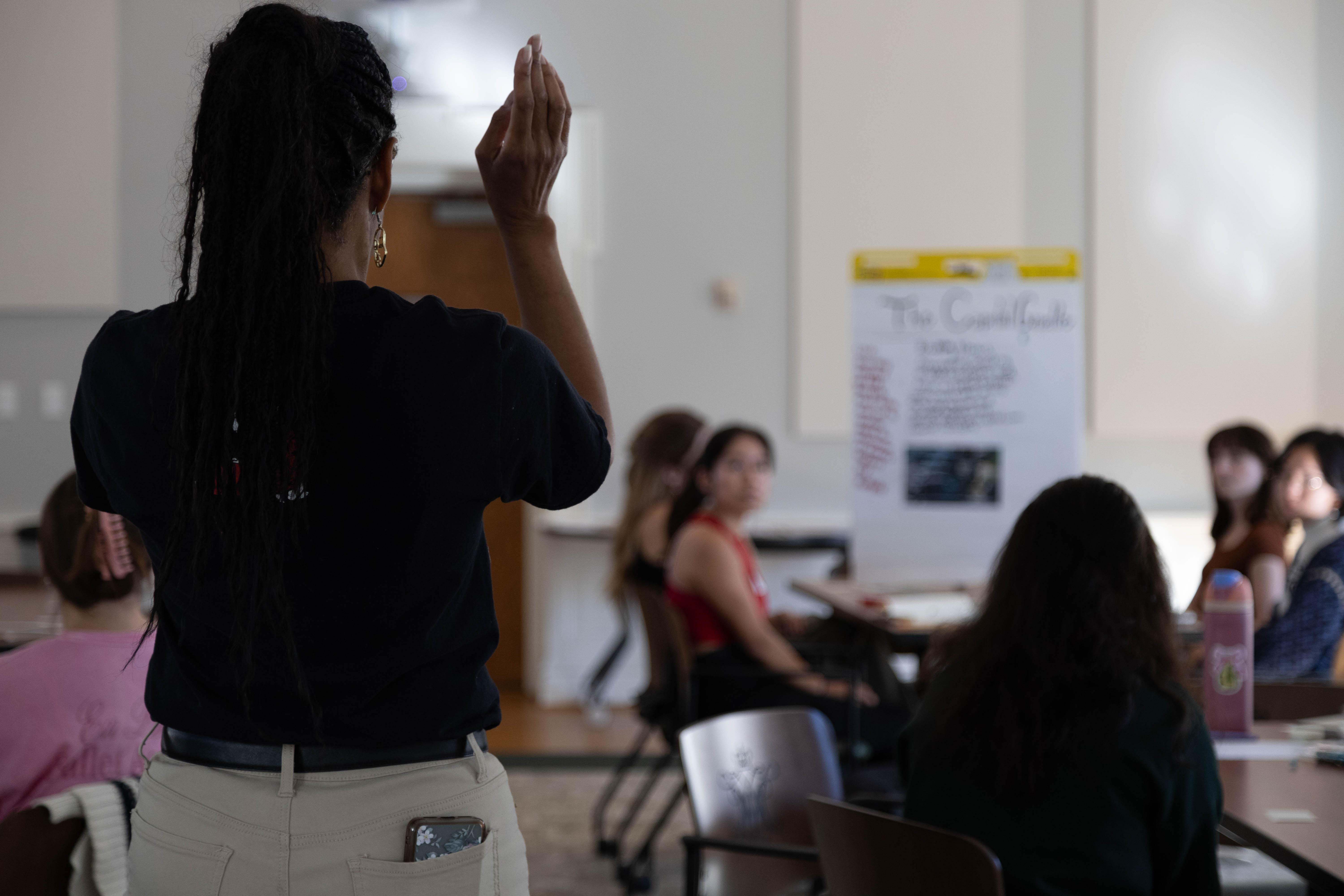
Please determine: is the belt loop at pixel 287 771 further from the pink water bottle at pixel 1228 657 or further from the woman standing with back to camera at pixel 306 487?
the pink water bottle at pixel 1228 657

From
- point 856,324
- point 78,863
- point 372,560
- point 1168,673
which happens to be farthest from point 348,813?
point 856,324

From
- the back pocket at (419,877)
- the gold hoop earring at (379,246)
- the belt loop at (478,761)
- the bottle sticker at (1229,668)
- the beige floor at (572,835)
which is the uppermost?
the gold hoop earring at (379,246)

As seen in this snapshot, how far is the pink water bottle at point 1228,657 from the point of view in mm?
1958

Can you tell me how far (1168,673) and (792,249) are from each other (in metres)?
4.78

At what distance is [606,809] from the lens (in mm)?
3980

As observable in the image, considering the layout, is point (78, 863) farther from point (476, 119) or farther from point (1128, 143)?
point (1128, 143)

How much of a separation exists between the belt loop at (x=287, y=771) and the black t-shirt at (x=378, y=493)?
0.04 ft

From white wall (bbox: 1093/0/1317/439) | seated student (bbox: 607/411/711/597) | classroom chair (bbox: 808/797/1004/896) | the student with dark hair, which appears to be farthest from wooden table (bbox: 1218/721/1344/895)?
white wall (bbox: 1093/0/1317/439)

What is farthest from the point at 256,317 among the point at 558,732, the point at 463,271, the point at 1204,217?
the point at 1204,217

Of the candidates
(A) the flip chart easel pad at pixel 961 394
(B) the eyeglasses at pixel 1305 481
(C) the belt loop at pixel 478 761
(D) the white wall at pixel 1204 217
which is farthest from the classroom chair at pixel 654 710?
(D) the white wall at pixel 1204 217

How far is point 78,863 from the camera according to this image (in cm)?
129

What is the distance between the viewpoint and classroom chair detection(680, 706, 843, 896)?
2.04m

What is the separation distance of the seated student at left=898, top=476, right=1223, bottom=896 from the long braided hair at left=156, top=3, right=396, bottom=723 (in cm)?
99

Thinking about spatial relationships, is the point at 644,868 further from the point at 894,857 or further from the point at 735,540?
the point at 894,857
